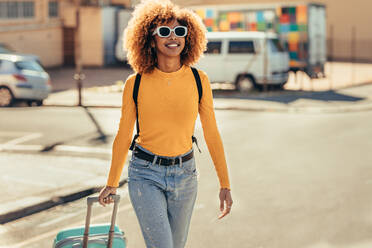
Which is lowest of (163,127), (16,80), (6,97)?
(6,97)

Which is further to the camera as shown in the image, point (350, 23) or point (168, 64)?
point (350, 23)

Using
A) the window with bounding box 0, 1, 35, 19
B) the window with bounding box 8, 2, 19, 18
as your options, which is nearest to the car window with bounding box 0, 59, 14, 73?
the window with bounding box 0, 1, 35, 19

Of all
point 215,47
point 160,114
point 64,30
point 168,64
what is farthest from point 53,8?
point 160,114

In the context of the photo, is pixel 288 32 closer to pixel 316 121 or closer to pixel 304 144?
pixel 316 121

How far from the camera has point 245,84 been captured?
77.7 feet

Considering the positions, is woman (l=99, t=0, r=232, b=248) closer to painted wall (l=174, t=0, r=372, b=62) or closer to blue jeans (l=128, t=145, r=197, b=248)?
blue jeans (l=128, t=145, r=197, b=248)

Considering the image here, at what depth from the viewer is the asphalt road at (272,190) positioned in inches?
269

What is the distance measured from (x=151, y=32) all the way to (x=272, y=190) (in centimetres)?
513

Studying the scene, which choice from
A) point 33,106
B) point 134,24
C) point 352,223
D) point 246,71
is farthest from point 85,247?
point 246,71

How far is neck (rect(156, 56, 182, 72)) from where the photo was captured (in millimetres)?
4102

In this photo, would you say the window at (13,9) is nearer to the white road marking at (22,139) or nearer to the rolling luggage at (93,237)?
the white road marking at (22,139)

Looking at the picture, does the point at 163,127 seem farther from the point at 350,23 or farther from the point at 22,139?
the point at 350,23

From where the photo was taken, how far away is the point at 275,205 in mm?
8078

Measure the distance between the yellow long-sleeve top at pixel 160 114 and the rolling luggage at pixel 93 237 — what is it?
0.28m
